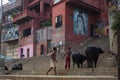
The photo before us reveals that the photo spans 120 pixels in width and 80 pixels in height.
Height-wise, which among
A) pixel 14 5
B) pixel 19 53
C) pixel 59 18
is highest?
pixel 14 5

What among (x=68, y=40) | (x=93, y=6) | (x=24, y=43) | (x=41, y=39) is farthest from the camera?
(x=24, y=43)

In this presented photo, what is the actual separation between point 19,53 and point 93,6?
14355 mm

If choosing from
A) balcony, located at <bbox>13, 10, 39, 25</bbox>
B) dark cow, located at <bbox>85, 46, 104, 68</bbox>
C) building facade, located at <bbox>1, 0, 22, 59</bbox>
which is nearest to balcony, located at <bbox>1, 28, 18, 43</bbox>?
building facade, located at <bbox>1, 0, 22, 59</bbox>

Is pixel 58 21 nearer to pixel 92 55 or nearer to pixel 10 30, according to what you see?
pixel 10 30

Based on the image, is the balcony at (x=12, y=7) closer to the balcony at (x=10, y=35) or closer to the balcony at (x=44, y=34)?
the balcony at (x=10, y=35)

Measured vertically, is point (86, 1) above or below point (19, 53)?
above

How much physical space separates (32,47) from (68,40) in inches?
349

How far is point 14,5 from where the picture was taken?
46031mm

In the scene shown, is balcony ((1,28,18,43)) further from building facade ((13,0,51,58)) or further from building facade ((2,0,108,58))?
building facade ((13,0,51,58))

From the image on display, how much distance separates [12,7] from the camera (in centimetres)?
4662

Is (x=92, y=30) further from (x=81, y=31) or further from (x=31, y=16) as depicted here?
(x=31, y=16)

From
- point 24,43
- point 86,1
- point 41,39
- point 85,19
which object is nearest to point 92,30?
point 85,19

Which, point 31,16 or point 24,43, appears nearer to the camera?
point 31,16

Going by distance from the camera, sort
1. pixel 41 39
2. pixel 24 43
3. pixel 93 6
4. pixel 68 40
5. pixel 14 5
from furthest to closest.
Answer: pixel 14 5
pixel 24 43
pixel 41 39
pixel 93 6
pixel 68 40
